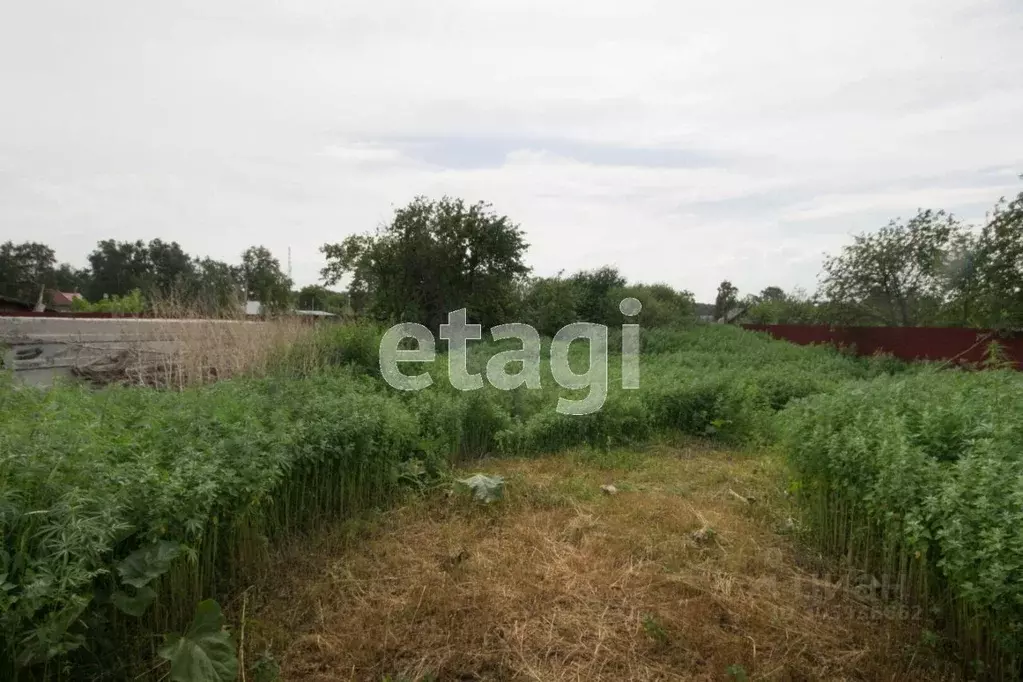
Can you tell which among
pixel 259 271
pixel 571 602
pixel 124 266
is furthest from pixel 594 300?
pixel 124 266

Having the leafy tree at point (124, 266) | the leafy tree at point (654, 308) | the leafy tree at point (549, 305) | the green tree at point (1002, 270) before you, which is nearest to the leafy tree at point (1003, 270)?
the green tree at point (1002, 270)

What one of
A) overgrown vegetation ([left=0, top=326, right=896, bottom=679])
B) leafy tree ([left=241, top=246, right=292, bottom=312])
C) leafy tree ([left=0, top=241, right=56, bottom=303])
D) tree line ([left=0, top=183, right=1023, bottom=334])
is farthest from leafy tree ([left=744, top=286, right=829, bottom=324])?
leafy tree ([left=0, top=241, right=56, bottom=303])

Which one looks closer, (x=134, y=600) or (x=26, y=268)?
(x=134, y=600)

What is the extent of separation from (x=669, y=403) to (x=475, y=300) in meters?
6.59

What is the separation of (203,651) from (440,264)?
10474mm

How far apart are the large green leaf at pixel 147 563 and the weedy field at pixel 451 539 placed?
0.01 metres

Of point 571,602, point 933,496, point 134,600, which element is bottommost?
point 571,602

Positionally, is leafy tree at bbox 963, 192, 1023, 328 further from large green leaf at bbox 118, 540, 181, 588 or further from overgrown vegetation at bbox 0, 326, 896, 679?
large green leaf at bbox 118, 540, 181, 588

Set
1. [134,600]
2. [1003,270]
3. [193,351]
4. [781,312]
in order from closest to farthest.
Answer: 1. [134,600]
2. [193,351]
3. [1003,270]
4. [781,312]

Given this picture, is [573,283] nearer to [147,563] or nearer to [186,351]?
[186,351]

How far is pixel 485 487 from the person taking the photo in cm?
436

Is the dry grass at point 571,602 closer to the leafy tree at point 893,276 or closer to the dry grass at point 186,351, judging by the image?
the dry grass at point 186,351

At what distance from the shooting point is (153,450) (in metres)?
2.72

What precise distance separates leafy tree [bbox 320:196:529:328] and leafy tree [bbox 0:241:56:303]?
1094 inches
